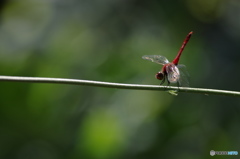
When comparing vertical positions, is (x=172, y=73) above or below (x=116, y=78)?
above

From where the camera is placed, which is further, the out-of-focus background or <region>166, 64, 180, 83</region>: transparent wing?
the out-of-focus background

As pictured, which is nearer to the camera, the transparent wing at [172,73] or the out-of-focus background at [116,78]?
the transparent wing at [172,73]

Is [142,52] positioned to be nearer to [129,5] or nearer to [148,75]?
[148,75]

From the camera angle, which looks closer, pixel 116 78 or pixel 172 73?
pixel 172 73

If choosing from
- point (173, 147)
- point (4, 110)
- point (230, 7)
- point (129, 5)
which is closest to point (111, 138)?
point (173, 147)
